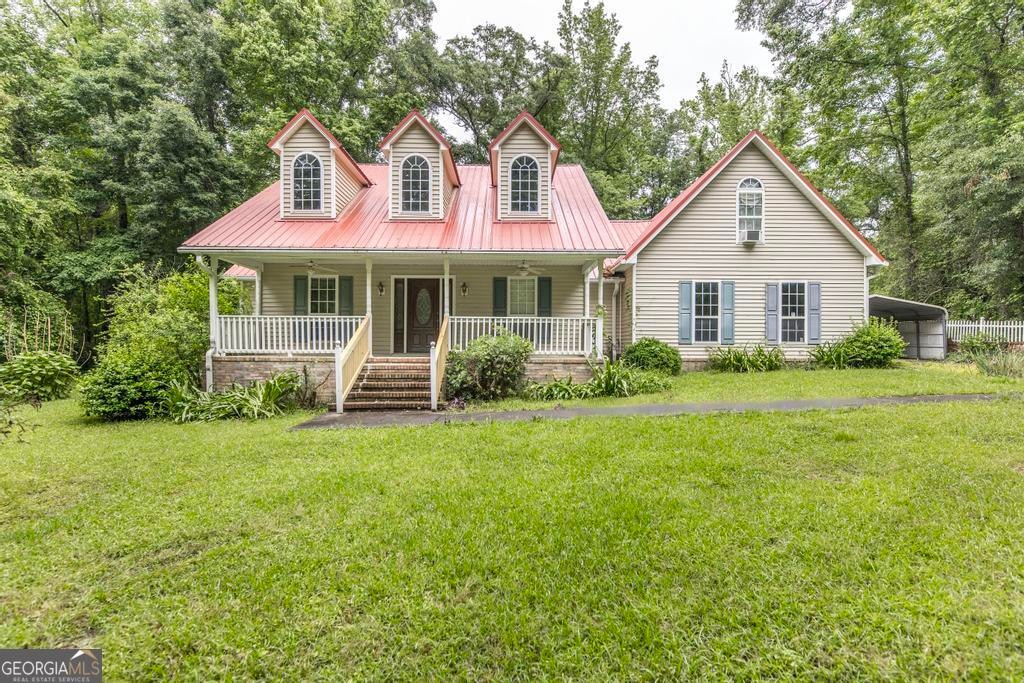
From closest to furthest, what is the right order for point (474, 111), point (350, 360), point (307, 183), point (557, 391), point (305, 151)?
point (350, 360)
point (557, 391)
point (305, 151)
point (307, 183)
point (474, 111)

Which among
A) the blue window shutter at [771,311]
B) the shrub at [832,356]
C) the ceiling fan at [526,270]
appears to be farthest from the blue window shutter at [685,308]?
the ceiling fan at [526,270]

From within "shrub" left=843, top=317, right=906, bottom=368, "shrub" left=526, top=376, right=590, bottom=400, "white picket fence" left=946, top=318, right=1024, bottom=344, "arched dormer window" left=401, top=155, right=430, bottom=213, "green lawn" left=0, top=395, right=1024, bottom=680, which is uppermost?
"arched dormer window" left=401, top=155, right=430, bottom=213

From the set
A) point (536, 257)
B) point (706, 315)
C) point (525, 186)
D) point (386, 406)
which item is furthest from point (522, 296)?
point (386, 406)

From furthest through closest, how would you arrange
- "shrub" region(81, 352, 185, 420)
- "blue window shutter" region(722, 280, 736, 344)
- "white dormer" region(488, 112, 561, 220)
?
"blue window shutter" region(722, 280, 736, 344), "white dormer" region(488, 112, 561, 220), "shrub" region(81, 352, 185, 420)

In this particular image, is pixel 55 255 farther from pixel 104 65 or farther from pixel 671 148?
pixel 671 148

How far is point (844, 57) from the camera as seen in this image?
68.6 feet

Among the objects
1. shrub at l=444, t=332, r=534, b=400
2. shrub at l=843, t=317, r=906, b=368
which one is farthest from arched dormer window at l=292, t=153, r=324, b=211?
shrub at l=843, t=317, r=906, b=368

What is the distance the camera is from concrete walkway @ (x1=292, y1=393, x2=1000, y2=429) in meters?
7.78

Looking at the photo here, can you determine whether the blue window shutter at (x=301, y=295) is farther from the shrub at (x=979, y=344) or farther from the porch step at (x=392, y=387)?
the shrub at (x=979, y=344)

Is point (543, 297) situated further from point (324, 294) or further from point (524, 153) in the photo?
point (324, 294)

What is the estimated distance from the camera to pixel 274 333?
11.0m

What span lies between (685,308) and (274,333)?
38.7ft

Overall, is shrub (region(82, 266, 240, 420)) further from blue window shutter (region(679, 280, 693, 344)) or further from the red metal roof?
blue window shutter (region(679, 280, 693, 344))

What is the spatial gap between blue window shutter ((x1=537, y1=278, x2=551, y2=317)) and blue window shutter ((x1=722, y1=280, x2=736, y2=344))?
18.0 feet
